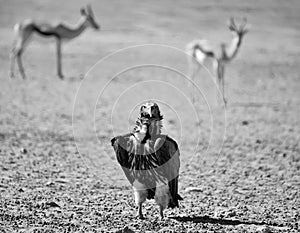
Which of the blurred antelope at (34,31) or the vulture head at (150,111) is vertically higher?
the blurred antelope at (34,31)

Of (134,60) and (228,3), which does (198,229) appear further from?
(228,3)

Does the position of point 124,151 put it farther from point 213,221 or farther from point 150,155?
point 213,221

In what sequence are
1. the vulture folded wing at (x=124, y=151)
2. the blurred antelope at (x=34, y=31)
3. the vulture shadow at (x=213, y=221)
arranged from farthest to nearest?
the blurred antelope at (x=34, y=31)
the vulture shadow at (x=213, y=221)
the vulture folded wing at (x=124, y=151)

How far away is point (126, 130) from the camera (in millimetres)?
11344

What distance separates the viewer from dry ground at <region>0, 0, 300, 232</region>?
21.6 feet

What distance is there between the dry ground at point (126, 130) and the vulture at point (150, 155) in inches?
13.7

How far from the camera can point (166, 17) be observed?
3644cm

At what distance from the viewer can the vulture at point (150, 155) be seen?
19.3 ft

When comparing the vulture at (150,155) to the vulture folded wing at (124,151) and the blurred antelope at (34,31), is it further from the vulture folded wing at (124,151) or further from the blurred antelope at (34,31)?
the blurred antelope at (34,31)

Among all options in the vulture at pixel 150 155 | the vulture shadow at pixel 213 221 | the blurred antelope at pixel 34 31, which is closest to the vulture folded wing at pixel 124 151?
the vulture at pixel 150 155

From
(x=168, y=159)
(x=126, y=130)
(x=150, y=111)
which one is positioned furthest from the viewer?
(x=126, y=130)

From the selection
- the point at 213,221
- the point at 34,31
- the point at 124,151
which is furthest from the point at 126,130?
the point at 34,31

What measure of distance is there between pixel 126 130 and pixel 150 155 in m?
5.46

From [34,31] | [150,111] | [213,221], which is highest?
[34,31]
